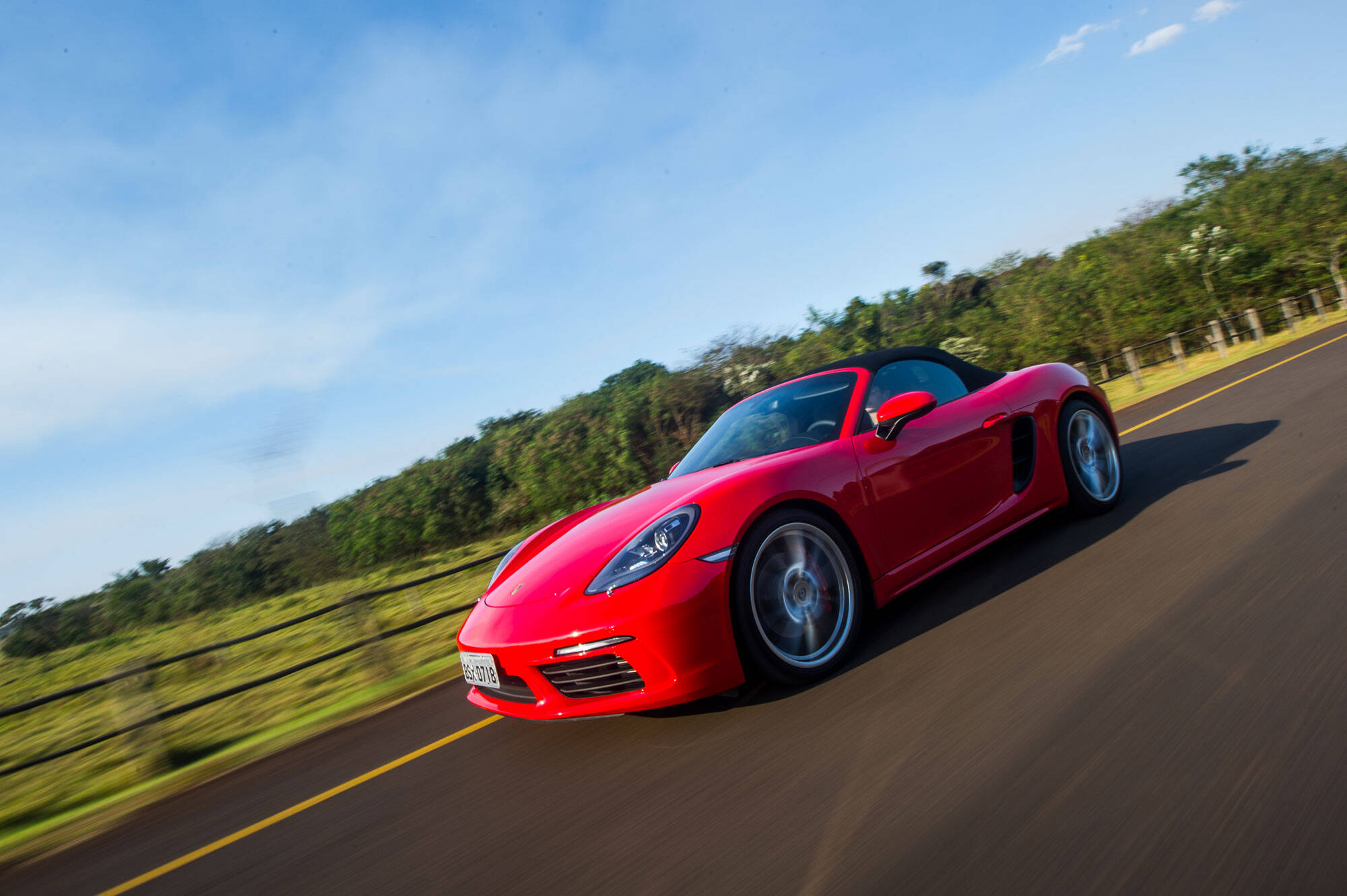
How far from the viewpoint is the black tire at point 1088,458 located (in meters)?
5.03

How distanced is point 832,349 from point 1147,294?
1547 centimetres

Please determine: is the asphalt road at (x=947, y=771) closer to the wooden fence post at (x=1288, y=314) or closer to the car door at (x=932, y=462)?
the car door at (x=932, y=462)

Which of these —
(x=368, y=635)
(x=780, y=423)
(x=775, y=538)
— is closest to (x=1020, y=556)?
(x=780, y=423)

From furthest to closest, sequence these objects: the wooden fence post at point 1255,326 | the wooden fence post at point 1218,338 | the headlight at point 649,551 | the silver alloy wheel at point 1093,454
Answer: the wooden fence post at point 1255,326 → the wooden fence post at point 1218,338 → the silver alloy wheel at point 1093,454 → the headlight at point 649,551

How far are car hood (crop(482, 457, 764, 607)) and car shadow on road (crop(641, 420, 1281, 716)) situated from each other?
74cm

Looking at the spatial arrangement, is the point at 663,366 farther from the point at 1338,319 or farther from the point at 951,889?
the point at 951,889

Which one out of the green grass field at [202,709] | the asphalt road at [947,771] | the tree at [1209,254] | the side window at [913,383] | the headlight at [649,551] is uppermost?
the tree at [1209,254]

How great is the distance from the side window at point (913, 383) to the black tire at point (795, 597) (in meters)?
0.90

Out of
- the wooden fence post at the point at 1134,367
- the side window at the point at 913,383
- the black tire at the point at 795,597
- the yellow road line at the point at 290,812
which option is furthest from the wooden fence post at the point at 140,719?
the wooden fence post at the point at 1134,367

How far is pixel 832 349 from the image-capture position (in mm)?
24078

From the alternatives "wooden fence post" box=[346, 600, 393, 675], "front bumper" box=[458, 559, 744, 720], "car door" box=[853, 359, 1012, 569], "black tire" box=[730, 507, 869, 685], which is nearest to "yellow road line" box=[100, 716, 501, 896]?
Answer: "front bumper" box=[458, 559, 744, 720]

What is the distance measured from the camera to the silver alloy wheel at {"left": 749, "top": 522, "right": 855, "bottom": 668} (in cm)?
346

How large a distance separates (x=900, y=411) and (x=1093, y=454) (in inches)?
86.3

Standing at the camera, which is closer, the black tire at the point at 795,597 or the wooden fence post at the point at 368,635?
the black tire at the point at 795,597
